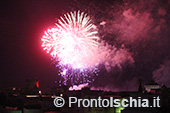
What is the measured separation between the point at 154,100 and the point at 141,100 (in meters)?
3.97

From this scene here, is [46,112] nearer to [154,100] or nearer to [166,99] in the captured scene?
[154,100]

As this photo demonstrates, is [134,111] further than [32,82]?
No

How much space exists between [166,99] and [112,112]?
23.3 meters

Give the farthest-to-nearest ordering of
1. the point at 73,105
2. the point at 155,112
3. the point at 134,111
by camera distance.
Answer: the point at 73,105 → the point at 155,112 → the point at 134,111

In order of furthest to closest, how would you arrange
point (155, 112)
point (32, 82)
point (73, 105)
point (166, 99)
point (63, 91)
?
point (32, 82) → point (63, 91) → point (166, 99) → point (73, 105) → point (155, 112)

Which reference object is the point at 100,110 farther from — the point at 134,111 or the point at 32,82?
the point at 32,82

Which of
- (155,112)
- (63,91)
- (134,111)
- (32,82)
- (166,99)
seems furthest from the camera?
(32,82)

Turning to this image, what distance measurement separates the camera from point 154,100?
75.1m

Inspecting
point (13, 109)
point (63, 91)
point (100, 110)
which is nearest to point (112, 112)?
point (100, 110)

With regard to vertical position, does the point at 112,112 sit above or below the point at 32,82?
below

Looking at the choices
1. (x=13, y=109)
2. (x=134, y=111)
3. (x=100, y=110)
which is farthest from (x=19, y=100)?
(x=134, y=111)

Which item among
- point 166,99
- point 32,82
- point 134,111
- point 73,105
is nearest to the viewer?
point 134,111

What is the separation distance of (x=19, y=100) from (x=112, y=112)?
25.9m

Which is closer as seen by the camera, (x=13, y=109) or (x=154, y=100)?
(x=13, y=109)
